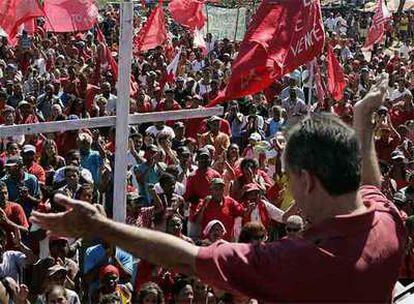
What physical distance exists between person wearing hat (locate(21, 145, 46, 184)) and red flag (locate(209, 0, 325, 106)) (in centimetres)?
185

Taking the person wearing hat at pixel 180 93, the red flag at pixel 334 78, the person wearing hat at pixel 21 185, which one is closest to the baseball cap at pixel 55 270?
the person wearing hat at pixel 21 185

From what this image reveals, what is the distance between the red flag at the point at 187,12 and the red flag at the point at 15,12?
5518mm

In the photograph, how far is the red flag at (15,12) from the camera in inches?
372

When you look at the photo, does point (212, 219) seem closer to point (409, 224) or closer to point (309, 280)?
point (409, 224)

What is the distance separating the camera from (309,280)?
6.54ft

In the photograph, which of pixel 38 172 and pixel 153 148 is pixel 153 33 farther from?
pixel 38 172

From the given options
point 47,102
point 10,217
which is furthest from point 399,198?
point 47,102

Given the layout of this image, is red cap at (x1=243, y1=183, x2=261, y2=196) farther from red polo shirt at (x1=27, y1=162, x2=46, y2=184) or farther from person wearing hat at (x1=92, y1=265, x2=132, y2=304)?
person wearing hat at (x1=92, y1=265, x2=132, y2=304)

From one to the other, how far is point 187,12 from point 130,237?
13.1 meters

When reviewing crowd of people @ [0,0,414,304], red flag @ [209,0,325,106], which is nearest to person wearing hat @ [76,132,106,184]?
crowd of people @ [0,0,414,304]

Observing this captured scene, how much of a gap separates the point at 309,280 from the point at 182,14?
13196 millimetres

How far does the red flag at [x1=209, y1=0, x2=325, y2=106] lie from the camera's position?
284 inches

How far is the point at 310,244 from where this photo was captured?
2031 mm

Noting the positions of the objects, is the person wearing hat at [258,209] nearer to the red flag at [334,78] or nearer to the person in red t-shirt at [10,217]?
the person in red t-shirt at [10,217]
